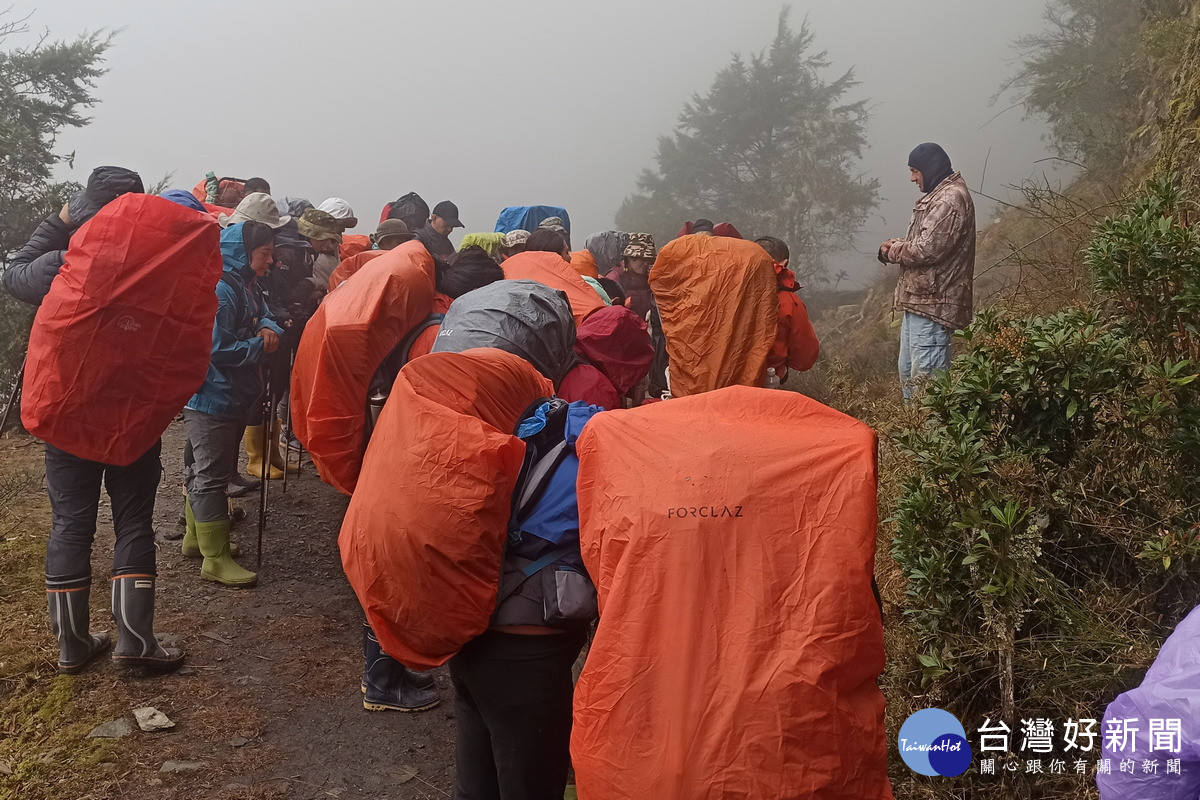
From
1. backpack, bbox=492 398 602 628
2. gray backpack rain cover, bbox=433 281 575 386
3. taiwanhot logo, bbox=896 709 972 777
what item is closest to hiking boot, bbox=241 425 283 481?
gray backpack rain cover, bbox=433 281 575 386

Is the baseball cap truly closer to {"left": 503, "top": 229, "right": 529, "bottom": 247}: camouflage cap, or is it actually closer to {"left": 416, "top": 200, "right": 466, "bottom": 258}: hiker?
{"left": 416, "top": 200, "right": 466, "bottom": 258}: hiker

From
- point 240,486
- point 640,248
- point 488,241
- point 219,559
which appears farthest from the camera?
point 640,248

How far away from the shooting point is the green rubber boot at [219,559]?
5.52 metres

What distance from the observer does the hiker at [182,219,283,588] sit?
5289 millimetres

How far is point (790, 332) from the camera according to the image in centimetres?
655

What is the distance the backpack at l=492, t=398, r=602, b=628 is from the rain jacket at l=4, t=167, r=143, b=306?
3169mm

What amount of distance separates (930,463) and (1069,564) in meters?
0.58

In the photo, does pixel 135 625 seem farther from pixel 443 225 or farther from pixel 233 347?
pixel 443 225

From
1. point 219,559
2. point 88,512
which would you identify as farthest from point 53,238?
point 219,559

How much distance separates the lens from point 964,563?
2742mm

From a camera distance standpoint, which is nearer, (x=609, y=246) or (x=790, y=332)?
(x=790, y=332)

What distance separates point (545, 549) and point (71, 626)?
3061 millimetres

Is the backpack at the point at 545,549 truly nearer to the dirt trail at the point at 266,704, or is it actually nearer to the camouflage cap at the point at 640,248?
the dirt trail at the point at 266,704

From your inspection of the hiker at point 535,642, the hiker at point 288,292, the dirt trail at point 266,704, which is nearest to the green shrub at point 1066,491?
the hiker at point 535,642
